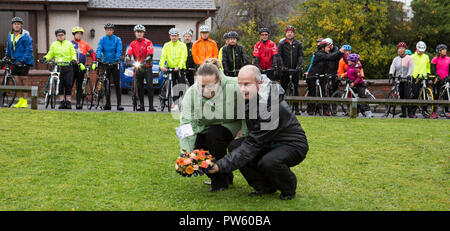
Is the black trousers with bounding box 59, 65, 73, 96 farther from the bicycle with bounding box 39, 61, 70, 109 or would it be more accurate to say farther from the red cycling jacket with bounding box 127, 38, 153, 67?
the red cycling jacket with bounding box 127, 38, 153, 67

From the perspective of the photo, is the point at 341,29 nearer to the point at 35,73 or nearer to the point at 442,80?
the point at 442,80

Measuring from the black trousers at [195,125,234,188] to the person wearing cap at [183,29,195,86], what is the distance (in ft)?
26.9

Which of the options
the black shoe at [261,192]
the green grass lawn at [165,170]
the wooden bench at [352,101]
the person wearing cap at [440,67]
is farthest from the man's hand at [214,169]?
the person wearing cap at [440,67]

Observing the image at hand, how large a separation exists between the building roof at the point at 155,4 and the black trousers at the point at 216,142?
19.8m

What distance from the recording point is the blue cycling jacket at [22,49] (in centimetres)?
1379

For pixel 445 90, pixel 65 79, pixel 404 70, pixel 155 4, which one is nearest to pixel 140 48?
pixel 65 79

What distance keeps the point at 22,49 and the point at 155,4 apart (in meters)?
12.6

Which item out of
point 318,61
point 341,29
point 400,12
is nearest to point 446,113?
point 318,61

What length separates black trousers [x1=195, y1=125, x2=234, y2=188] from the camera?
6297 mm

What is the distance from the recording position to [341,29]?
23953 millimetres

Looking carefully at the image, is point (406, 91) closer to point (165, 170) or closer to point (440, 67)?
point (440, 67)

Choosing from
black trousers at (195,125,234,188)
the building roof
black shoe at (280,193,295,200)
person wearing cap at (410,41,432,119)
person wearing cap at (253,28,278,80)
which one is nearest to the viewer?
black shoe at (280,193,295,200)

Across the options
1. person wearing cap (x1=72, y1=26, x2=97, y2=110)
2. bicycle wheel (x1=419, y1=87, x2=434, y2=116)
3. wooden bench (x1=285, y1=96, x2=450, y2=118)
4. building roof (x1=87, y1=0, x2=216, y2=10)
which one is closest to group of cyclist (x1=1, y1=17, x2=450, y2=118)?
person wearing cap (x1=72, y1=26, x2=97, y2=110)

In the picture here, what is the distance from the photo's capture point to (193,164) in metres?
5.68
